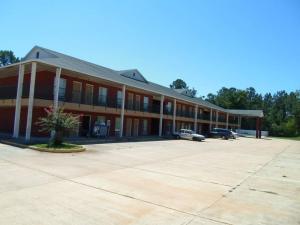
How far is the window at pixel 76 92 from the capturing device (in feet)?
85.4

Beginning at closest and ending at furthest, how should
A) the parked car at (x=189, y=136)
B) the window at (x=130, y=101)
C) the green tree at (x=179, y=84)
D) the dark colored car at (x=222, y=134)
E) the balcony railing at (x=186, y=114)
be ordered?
the window at (x=130, y=101), the parked car at (x=189, y=136), the balcony railing at (x=186, y=114), the dark colored car at (x=222, y=134), the green tree at (x=179, y=84)

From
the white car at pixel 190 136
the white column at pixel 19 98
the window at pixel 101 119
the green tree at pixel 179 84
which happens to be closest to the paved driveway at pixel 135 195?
the white column at pixel 19 98

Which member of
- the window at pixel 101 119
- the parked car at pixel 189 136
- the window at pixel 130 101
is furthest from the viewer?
the parked car at pixel 189 136

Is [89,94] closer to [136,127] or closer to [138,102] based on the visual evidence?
[138,102]

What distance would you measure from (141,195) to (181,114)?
3621 centimetres

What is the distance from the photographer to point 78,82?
90.0ft

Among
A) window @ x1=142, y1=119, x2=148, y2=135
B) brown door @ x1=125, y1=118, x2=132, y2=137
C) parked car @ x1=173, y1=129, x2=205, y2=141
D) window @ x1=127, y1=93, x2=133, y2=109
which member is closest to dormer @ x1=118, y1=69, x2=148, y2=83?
window @ x1=127, y1=93, x2=133, y2=109

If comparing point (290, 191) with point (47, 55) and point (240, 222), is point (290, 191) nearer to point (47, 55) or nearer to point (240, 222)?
point (240, 222)

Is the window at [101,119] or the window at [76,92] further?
the window at [101,119]

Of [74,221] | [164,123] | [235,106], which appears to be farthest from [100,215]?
[235,106]

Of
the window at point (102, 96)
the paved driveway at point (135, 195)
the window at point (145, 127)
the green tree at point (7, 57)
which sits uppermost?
the green tree at point (7, 57)

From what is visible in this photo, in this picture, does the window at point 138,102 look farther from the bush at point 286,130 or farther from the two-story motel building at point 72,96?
the bush at point 286,130

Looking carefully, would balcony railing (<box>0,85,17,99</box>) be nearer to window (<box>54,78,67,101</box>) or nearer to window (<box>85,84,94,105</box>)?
window (<box>54,78,67,101</box>)

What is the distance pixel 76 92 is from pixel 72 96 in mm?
964
